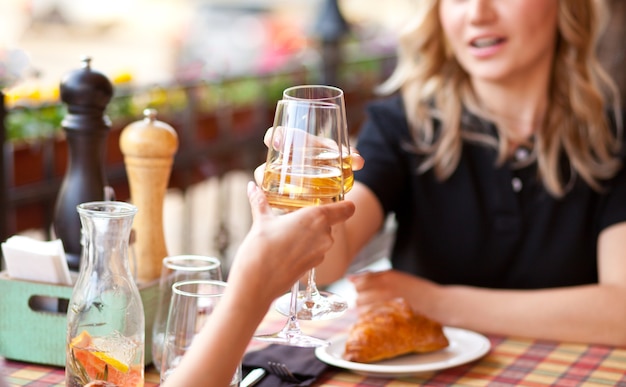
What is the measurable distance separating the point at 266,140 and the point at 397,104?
1200mm

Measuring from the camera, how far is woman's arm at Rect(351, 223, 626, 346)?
1.93m

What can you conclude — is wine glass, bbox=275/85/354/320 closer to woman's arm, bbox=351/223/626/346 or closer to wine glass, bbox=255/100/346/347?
wine glass, bbox=255/100/346/347

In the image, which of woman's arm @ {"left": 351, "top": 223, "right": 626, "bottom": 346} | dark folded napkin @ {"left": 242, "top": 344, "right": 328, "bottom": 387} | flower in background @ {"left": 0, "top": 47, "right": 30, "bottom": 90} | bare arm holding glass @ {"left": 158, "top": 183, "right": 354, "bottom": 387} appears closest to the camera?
bare arm holding glass @ {"left": 158, "top": 183, "right": 354, "bottom": 387}

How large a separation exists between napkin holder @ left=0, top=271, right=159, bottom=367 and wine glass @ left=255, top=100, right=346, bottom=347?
0.45 metres

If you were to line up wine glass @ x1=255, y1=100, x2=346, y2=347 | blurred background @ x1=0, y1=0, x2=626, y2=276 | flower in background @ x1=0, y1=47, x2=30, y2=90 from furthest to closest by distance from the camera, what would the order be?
blurred background @ x1=0, y1=0, x2=626, y2=276, flower in background @ x1=0, y1=47, x2=30, y2=90, wine glass @ x1=255, y1=100, x2=346, y2=347

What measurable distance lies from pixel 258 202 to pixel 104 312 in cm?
31

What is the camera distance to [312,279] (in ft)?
4.69

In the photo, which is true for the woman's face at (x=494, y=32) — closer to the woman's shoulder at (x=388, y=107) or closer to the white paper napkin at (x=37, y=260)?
the woman's shoulder at (x=388, y=107)

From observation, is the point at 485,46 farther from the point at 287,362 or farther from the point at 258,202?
the point at 258,202

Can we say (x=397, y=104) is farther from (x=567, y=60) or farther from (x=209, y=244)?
(x=209, y=244)

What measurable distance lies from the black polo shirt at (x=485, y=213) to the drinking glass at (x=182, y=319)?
0.96 meters

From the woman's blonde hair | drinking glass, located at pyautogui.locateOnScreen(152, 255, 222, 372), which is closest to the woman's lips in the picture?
the woman's blonde hair

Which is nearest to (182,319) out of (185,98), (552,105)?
(552,105)

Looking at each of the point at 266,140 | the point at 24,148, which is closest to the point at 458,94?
the point at 266,140
